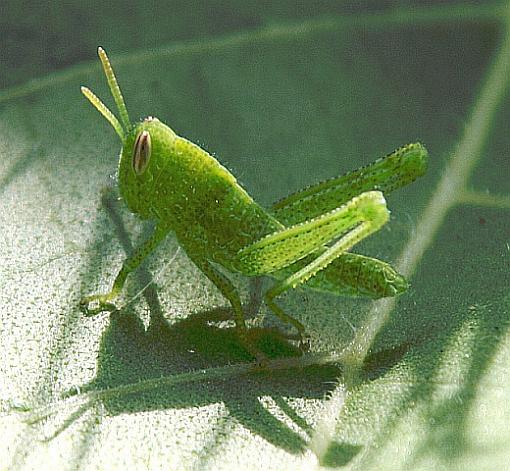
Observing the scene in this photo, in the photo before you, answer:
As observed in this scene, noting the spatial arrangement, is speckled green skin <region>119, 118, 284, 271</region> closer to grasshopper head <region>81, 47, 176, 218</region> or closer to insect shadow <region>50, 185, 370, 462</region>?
grasshopper head <region>81, 47, 176, 218</region>

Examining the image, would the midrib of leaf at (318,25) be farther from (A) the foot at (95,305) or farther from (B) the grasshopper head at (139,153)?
(A) the foot at (95,305)

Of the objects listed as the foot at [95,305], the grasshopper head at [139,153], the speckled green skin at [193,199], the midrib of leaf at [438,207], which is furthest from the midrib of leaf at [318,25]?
the foot at [95,305]

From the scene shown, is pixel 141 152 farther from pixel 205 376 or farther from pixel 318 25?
pixel 318 25

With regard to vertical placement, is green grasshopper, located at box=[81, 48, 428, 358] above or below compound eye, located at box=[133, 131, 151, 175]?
below

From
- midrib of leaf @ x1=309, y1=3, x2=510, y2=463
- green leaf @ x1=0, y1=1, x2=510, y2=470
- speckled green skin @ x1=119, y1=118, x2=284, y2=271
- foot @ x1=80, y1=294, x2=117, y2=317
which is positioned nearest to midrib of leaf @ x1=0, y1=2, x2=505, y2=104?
green leaf @ x1=0, y1=1, x2=510, y2=470

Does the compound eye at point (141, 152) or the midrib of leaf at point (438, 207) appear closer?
the midrib of leaf at point (438, 207)

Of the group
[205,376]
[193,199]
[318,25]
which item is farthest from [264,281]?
[318,25]

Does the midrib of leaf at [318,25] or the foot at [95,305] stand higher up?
the midrib of leaf at [318,25]

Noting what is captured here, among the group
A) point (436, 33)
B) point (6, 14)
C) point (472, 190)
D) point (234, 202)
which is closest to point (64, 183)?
point (234, 202)
